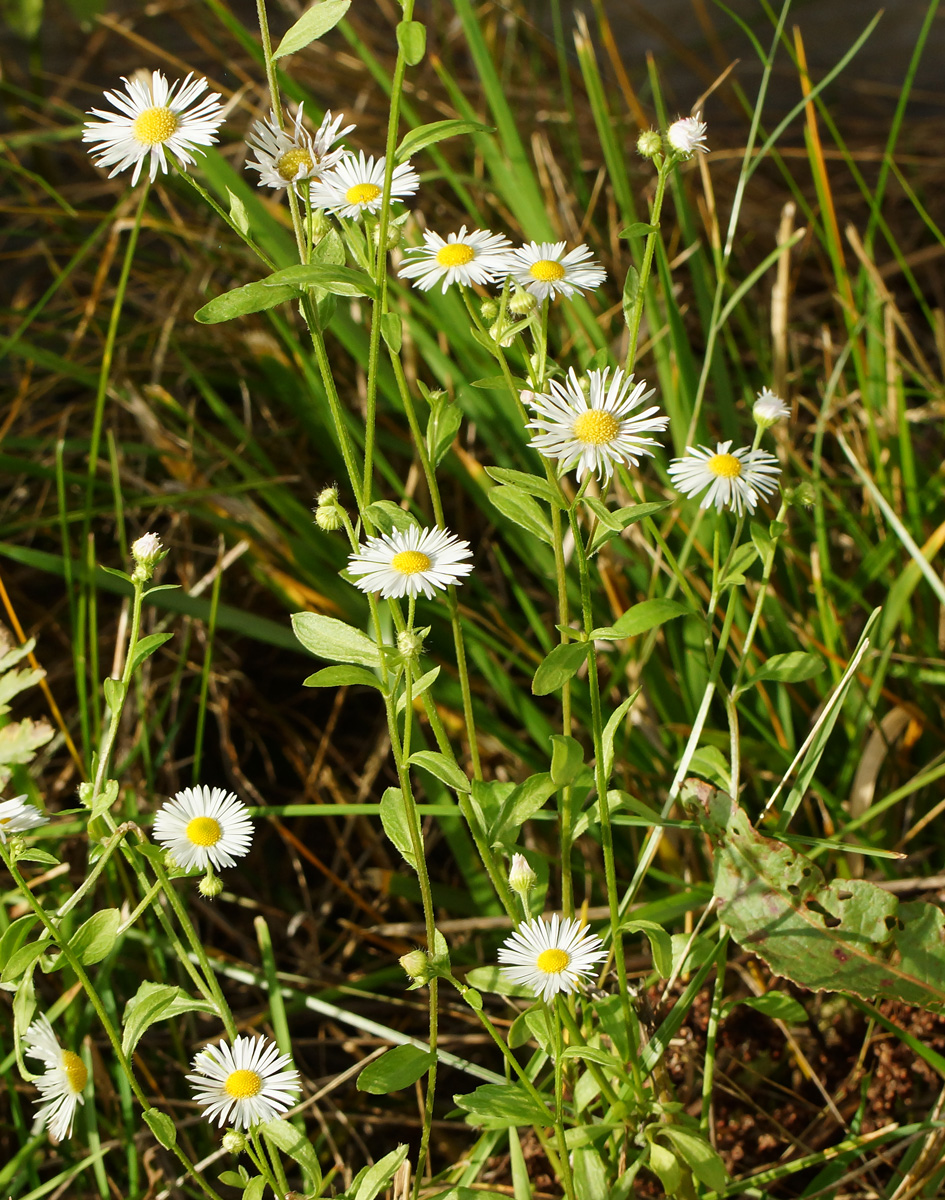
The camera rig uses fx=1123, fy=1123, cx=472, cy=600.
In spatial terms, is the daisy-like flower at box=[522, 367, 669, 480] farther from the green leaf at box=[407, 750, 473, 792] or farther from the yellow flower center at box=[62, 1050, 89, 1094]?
the yellow flower center at box=[62, 1050, 89, 1094]

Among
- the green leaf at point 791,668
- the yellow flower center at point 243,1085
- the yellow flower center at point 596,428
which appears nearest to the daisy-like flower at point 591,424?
the yellow flower center at point 596,428

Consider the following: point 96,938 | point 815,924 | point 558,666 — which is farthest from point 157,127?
point 815,924

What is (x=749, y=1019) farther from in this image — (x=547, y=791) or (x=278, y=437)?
(x=278, y=437)

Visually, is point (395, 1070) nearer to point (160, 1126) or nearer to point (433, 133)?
point (160, 1126)

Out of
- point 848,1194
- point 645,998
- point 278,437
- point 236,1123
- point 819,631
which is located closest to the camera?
point 236,1123

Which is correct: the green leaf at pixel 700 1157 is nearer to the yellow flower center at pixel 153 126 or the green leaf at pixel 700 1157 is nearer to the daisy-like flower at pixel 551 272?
the daisy-like flower at pixel 551 272

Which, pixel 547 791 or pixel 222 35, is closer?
pixel 547 791

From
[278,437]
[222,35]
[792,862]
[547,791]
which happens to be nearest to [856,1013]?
[792,862]
